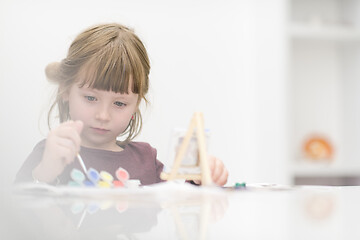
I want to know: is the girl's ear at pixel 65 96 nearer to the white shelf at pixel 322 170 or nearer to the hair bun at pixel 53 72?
the hair bun at pixel 53 72

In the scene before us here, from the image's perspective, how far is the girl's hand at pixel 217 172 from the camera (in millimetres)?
772

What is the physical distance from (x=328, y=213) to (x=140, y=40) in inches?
16.6

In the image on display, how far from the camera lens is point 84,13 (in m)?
1.24

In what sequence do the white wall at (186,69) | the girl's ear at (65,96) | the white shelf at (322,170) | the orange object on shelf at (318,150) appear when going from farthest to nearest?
the orange object on shelf at (318,150), the white shelf at (322,170), the white wall at (186,69), the girl's ear at (65,96)

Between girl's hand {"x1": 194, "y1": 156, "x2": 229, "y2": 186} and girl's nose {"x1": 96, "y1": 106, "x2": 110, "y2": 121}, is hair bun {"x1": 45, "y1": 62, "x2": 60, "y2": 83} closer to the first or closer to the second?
girl's nose {"x1": 96, "y1": 106, "x2": 110, "y2": 121}

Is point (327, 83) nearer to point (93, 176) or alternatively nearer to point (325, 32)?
point (325, 32)

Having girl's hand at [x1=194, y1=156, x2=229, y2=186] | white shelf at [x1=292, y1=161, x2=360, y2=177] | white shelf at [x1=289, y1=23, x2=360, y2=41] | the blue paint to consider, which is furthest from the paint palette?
white shelf at [x1=289, y1=23, x2=360, y2=41]

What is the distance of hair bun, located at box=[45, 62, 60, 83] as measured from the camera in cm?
82

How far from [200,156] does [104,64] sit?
0.20 meters

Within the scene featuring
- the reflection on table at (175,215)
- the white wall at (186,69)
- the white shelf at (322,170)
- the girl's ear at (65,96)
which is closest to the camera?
the reflection on table at (175,215)

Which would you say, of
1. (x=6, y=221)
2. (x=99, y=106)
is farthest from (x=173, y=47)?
(x=6, y=221)

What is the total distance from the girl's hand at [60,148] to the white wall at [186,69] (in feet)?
0.23

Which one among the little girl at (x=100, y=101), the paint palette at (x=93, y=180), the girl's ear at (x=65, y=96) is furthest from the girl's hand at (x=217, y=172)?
the girl's ear at (x=65, y=96)

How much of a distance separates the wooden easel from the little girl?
0.14 feet
